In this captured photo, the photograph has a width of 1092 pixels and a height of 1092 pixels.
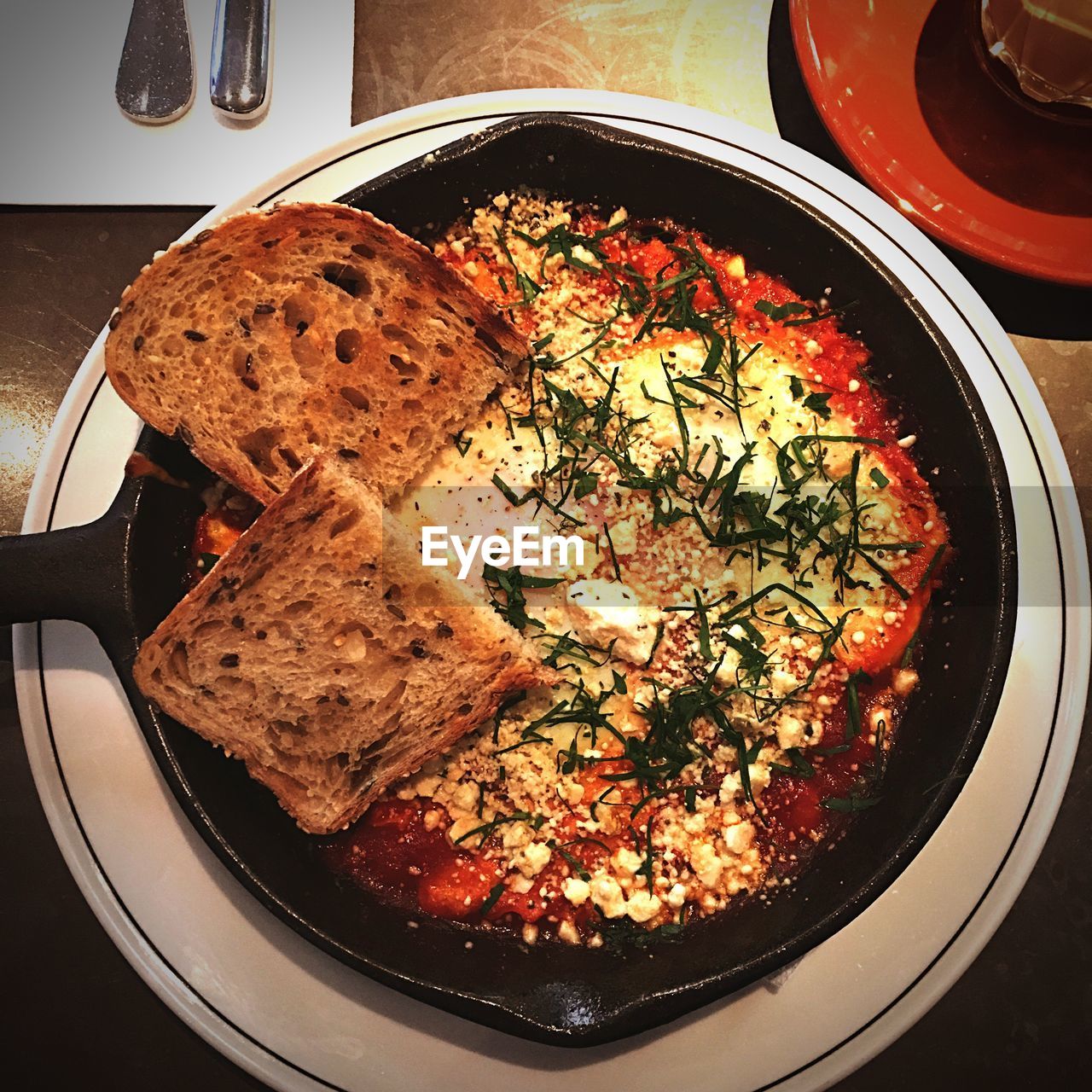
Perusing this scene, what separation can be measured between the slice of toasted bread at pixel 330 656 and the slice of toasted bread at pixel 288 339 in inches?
7.3

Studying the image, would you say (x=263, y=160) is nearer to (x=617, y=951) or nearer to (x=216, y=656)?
(x=216, y=656)

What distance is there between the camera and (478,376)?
6.13ft

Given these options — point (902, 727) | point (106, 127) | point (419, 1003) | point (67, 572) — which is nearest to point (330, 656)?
point (67, 572)

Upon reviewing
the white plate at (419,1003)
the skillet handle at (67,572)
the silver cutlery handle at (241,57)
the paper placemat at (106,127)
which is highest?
the silver cutlery handle at (241,57)

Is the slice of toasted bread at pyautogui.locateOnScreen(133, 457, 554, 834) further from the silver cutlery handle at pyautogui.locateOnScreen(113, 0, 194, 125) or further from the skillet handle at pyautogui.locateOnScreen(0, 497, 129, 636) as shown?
the silver cutlery handle at pyautogui.locateOnScreen(113, 0, 194, 125)

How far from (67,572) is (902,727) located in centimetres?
179

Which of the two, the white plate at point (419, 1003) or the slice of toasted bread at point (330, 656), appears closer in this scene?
the slice of toasted bread at point (330, 656)

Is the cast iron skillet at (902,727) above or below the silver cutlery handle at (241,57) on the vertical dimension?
below

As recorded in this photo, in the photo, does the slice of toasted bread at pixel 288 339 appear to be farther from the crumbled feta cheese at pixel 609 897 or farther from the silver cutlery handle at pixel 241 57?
the crumbled feta cheese at pixel 609 897

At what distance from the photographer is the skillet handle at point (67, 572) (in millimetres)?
1638

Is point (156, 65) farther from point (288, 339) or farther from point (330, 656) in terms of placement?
point (330, 656)

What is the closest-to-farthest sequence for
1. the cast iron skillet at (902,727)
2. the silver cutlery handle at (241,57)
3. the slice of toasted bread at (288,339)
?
the cast iron skillet at (902,727) < the slice of toasted bread at (288,339) < the silver cutlery handle at (241,57)

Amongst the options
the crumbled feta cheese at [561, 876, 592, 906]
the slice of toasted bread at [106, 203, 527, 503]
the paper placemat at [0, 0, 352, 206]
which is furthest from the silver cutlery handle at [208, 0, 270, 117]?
the crumbled feta cheese at [561, 876, 592, 906]

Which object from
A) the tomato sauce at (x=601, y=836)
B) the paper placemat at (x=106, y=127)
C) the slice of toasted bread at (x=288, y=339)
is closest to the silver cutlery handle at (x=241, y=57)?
the paper placemat at (x=106, y=127)
